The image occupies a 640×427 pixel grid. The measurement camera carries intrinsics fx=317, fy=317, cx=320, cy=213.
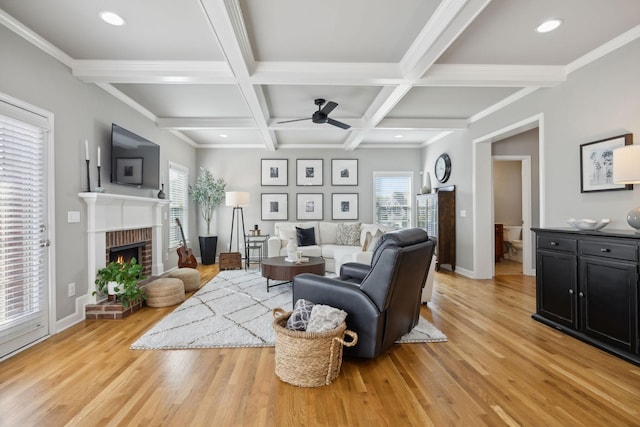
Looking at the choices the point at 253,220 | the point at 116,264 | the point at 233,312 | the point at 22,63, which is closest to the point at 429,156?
the point at 253,220

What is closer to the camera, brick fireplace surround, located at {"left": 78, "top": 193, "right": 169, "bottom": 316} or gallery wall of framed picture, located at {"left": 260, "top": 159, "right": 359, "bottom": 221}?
brick fireplace surround, located at {"left": 78, "top": 193, "right": 169, "bottom": 316}

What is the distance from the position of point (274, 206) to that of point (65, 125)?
14.7ft

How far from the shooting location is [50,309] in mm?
2986

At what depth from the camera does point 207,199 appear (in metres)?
6.93

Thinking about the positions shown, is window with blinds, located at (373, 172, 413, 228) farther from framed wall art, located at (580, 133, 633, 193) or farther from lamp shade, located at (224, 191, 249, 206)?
framed wall art, located at (580, 133, 633, 193)

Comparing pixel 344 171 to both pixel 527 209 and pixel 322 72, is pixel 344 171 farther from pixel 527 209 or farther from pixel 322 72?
pixel 322 72

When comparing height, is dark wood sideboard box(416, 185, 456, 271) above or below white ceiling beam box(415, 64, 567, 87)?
below

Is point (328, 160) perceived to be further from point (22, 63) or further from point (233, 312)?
point (22, 63)

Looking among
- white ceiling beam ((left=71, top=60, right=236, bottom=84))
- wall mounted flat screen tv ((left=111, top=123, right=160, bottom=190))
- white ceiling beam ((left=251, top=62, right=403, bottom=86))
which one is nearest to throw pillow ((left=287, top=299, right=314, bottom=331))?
white ceiling beam ((left=251, top=62, right=403, bottom=86))

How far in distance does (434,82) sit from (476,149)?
7.52ft

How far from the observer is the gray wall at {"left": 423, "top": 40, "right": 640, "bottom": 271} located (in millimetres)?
2928

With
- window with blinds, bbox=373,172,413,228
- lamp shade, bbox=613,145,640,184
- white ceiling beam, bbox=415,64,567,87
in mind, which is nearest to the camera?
lamp shade, bbox=613,145,640,184

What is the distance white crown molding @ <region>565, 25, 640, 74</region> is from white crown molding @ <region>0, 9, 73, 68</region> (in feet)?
17.2

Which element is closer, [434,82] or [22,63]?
[22,63]
